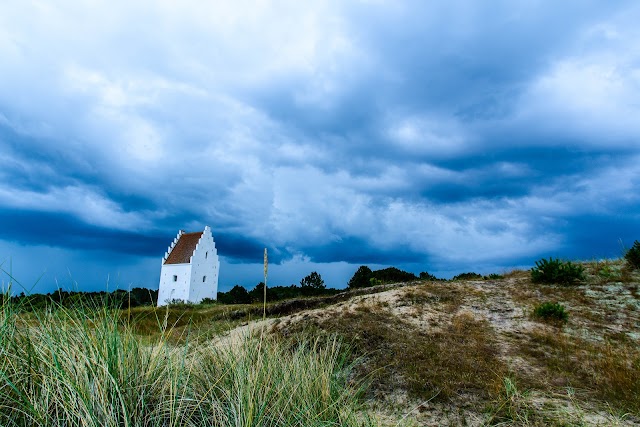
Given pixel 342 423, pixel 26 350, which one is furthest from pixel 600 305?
pixel 26 350

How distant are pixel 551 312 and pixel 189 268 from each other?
45782 mm

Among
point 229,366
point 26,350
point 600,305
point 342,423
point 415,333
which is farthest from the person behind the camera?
point 600,305

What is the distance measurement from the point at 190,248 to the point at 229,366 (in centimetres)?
4878

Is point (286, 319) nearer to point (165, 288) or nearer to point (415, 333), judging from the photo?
point (415, 333)

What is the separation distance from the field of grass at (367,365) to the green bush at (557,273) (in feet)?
0.79

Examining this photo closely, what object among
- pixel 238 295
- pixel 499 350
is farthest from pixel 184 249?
pixel 499 350

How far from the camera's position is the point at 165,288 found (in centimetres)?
4972

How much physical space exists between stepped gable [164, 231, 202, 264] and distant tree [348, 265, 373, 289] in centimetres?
3322

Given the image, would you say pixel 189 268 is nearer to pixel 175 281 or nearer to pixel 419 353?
pixel 175 281

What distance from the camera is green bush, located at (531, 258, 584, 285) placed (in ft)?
37.5

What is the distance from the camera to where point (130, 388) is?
406 cm

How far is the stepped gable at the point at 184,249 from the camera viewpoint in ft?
166

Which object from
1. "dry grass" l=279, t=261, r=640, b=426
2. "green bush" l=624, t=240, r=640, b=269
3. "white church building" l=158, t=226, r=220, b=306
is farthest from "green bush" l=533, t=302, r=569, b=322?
"white church building" l=158, t=226, r=220, b=306

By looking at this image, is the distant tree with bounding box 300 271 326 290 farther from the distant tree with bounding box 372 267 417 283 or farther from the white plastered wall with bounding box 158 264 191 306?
the white plastered wall with bounding box 158 264 191 306
